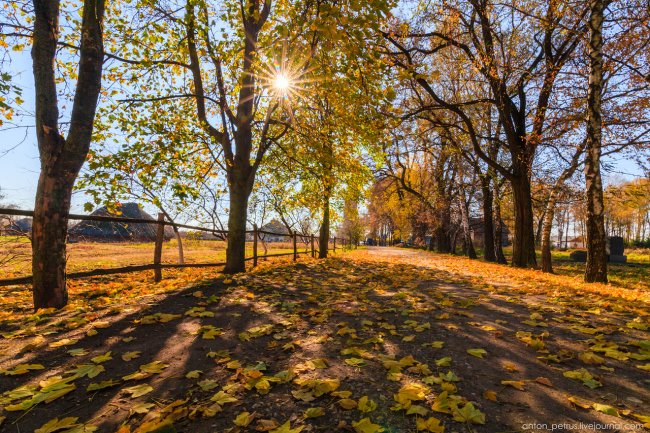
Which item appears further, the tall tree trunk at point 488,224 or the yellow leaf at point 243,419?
the tall tree trunk at point 488,224

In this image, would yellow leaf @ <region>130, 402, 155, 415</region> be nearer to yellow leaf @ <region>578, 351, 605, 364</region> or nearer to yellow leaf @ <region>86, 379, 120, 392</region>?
yellow leaf @ <region>86, 379, 120, 392</region>

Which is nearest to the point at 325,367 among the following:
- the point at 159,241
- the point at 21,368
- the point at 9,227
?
the point at 21,368

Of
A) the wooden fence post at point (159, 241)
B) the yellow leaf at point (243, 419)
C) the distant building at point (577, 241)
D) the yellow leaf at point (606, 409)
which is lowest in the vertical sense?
the distant building at point (577, 241)

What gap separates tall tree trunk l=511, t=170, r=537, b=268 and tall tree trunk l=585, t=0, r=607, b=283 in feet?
15.5

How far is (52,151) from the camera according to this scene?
441 centimetres

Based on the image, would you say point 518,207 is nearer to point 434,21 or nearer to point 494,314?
point 434,21

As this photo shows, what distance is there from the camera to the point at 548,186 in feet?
44.2

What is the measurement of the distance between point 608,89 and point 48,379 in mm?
16602

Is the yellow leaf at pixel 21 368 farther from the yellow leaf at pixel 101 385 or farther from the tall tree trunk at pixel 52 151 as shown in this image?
the tall tree trunk at pixel 52 151

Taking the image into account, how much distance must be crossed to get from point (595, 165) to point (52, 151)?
10527 mm

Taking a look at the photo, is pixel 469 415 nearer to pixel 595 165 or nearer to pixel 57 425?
pixel 57 425

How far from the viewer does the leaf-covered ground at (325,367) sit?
76.7 inches

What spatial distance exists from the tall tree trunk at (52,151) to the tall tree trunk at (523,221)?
→ 518 inches

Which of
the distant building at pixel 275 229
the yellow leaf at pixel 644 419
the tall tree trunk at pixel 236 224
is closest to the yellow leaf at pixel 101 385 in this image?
the yellow leaf at pixel 644 419
